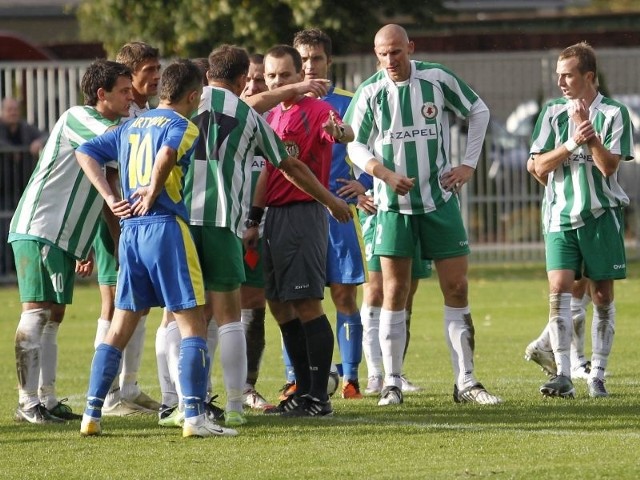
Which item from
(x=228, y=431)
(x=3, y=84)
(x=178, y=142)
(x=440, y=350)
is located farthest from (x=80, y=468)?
(x=3, y=84)

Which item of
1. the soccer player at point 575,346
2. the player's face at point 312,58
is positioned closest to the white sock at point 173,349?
the player's face at point 312,58

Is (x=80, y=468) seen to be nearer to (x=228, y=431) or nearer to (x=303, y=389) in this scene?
(x=228, y=431)

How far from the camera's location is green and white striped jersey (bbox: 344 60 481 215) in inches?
377

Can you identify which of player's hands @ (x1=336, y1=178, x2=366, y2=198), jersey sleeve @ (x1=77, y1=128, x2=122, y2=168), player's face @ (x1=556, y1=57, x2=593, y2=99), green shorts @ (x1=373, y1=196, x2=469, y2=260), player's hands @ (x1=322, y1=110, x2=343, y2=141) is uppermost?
player's face @ (x1=556, y1=57, x2=593, y2=99)

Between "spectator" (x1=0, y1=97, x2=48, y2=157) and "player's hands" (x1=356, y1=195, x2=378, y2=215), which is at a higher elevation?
"spectator" (x1=0, y1=97, x2=48, y2=157)

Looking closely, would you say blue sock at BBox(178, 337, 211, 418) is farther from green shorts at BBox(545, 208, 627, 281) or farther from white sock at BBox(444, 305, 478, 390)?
green shorts at BBox(545, 208, 627, 281)

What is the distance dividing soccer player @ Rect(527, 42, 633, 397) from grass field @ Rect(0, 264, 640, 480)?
396 mm

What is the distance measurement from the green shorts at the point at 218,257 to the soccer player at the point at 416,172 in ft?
4.58

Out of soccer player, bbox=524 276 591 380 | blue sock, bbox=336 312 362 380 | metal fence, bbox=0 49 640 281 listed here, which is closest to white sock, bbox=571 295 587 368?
soccer player, bbox=524 276 591 380

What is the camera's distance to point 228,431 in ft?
26.6

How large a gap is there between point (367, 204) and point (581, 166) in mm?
1474

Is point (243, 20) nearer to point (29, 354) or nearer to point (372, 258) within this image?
point (372, 258)

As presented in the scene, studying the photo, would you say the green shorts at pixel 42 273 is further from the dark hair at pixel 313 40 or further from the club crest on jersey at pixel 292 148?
the dark hair at pixel 313 40

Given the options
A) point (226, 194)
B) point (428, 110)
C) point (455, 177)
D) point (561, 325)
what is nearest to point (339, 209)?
point (226, 194)
